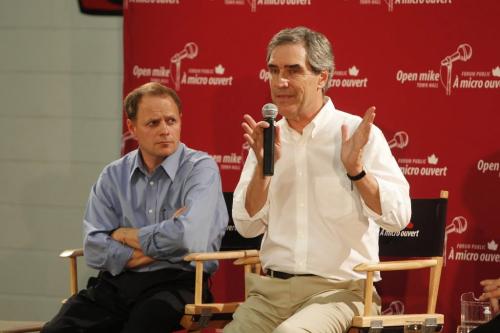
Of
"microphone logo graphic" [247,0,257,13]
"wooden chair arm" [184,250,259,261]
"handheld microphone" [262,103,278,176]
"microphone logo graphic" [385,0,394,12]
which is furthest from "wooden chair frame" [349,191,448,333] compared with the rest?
"microphone logo graphic" [247,0,257,13]

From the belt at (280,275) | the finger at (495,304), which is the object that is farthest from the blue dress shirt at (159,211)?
the finger at (495,304)

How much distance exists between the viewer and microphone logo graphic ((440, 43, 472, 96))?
4410 mm

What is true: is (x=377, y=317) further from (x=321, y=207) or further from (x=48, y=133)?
(x=48, y=133)

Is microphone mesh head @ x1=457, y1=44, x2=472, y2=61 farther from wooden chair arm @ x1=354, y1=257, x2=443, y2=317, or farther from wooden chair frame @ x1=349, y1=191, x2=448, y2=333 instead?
wooden chair frame @ x1=349, y1=191, x2=448, y2=333

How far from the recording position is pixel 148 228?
12.5ft

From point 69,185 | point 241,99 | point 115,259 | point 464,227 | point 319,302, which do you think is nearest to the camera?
point 319,302

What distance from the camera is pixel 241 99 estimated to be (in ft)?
15.6

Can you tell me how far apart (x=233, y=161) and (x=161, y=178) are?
2.87 ft

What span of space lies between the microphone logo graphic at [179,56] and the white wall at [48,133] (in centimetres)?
39

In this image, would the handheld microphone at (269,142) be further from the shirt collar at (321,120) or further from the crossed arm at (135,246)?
the crossed arm at (135,246)

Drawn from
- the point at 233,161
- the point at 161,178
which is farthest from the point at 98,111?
the point at 161,178

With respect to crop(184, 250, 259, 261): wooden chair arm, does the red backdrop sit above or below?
above

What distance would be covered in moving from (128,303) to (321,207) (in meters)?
1.02

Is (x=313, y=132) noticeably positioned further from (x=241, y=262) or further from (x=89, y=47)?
(x=89, y=47)
